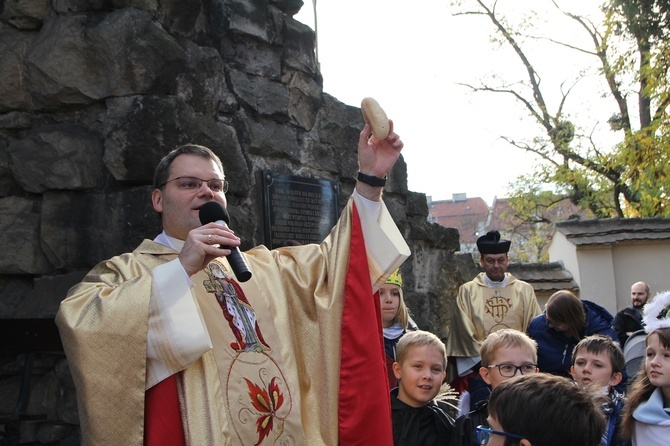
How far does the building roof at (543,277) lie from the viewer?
1055 centimetres

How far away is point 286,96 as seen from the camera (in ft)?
17.4

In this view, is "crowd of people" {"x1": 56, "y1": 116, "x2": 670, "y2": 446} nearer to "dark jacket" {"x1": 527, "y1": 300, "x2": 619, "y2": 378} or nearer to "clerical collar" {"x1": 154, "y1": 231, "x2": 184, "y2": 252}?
"clerical collar" {"x1": 154, "y1": 231, "x2": 184, "y2": 252}

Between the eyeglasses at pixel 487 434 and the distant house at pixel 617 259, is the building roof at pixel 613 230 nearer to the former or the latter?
the distant house at pixel 617 259

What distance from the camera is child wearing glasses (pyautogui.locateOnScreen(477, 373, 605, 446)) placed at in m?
2.19

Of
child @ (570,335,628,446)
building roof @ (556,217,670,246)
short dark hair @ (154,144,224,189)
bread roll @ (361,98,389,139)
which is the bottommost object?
child @ (570,335,628,446)

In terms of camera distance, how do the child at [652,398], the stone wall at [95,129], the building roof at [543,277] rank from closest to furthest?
the child at [652,398] < the stone wall at [95,129] < the building roof at [543,277]

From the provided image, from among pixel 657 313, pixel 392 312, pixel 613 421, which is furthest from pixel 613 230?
pixel 613 421

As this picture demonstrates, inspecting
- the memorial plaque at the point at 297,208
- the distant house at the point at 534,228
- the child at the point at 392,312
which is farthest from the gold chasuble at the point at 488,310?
the distant house at the point at 534,228

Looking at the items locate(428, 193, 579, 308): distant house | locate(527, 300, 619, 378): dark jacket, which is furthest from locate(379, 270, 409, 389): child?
locate(428, 193, 579, 308): distant house

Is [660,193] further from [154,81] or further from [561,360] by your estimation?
[154,81]

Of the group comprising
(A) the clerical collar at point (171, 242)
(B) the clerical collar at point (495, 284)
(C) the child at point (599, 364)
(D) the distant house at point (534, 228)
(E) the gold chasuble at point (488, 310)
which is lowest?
(C) the child at point (599, 364)

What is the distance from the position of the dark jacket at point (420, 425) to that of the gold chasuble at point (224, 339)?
0.66 metres

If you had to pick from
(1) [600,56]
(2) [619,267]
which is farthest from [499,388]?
(1) [600,56]

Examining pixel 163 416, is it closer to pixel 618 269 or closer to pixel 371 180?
pixel 371 180
